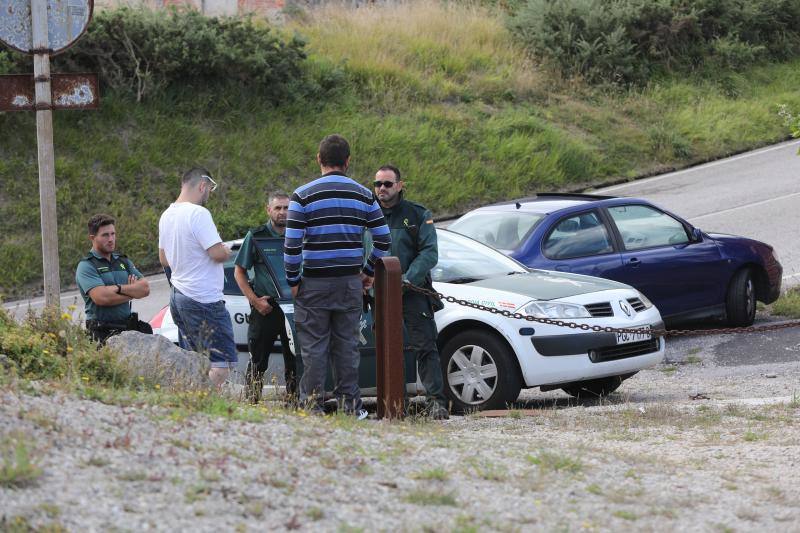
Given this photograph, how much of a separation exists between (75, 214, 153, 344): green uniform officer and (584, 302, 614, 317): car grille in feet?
11.1

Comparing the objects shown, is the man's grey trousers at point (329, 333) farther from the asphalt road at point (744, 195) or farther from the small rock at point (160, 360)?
the asphalt road at point (744, 195)

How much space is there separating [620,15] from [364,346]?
797 inches

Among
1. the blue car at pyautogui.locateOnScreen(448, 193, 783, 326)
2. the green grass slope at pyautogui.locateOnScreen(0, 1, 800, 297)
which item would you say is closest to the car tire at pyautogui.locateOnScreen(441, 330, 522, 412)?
the blue car at pyautogui.locateOnScreen(448, 193, 783, 326)

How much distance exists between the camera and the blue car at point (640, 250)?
11.4 m

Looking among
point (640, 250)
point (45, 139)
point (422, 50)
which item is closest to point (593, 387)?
point (640, 250)

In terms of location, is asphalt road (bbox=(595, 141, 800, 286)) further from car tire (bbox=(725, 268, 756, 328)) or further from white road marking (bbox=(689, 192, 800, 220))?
car tire (bbox=(725, 268, 756, 328))

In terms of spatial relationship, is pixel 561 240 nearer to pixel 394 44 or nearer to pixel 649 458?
pixel 649 458

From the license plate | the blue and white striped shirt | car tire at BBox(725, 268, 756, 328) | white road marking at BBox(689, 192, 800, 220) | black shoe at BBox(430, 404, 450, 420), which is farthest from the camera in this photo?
white road marking at BBox(689, 192, 800, 220)

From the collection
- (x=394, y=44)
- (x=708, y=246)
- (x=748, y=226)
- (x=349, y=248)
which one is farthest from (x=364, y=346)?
(x=394, y=44)

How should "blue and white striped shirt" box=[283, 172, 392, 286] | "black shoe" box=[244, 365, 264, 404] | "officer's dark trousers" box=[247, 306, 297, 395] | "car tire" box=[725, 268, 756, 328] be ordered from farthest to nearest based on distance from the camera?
"car tire" box=[725, 268, 756, 328], "officer's dark trousers" box=[247, 306, 297, 395], "black shoe" box=[244, 365, 264, 404], "blue and white striped shirt" box=[283, 172, 392, 286]

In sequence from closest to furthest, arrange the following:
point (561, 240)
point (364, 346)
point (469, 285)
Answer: point (364, 346) → point (469, 285) → point (561, 240)

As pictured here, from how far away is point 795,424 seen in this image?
7.71 m

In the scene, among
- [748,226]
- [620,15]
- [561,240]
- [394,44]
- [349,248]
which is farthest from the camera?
[620,15]

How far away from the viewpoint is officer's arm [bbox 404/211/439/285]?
332 inches
